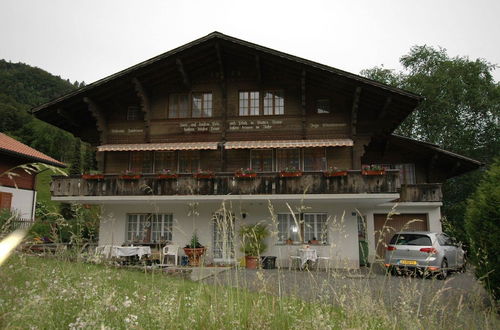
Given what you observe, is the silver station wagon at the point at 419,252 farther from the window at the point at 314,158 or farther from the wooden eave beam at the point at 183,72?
the wooden eave beam at the point at 183,72

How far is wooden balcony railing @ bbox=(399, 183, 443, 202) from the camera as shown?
16.8 meters

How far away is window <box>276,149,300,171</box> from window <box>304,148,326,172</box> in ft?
1.22

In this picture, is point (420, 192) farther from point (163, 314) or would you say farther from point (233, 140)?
point (163, 314)

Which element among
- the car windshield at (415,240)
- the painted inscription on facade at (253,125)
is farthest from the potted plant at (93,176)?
the car windshield at (415,240)

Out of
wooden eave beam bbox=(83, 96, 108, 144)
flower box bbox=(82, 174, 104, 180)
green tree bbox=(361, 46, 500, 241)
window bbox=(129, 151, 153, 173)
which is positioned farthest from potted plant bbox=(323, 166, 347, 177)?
green tree bbox=(361, 46, 500, 241)

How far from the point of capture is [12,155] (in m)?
19.2

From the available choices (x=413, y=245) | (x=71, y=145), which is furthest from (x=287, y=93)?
(x=71, y=145)

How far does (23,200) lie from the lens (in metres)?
20.6

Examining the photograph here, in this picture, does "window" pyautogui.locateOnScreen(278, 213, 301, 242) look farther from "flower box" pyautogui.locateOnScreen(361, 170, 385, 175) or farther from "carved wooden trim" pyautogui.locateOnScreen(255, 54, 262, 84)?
"carved wooden trim" pyautogui.locateOnScreen(255, 54, 262, 84)

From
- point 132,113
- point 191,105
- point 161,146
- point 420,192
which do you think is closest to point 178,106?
point 191,105

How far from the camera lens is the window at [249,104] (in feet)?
52.5

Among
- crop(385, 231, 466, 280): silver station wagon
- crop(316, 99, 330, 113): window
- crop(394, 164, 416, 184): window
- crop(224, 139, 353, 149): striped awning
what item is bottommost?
crop(385, 231, 466, 280): silver station wagon

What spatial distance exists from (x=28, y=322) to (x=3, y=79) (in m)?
73.1

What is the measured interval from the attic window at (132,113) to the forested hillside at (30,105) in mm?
45239
